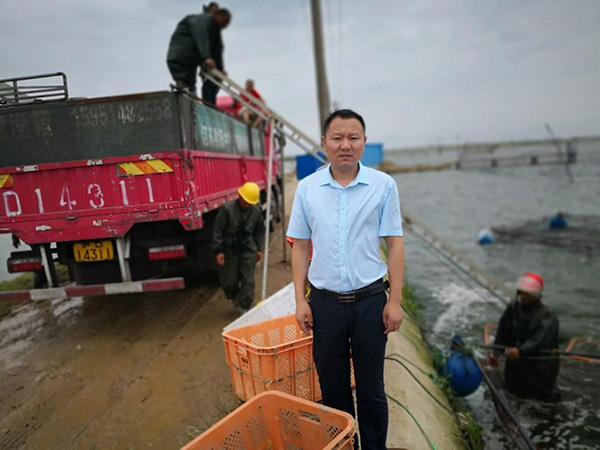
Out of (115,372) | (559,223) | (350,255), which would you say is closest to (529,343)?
(350,255)

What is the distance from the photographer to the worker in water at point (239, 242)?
178 inches

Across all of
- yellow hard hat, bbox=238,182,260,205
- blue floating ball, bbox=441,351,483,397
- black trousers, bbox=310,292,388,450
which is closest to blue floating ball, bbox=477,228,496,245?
blue floating ball, bbox=441,351,483,397

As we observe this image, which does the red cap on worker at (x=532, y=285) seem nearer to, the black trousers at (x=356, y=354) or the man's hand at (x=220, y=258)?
the black trousers at (x=356, y=354)

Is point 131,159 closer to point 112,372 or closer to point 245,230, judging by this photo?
point 245,230

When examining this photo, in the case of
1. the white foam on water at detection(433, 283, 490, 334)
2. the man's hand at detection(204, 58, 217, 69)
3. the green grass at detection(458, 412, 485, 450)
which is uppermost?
the man's hand at detection(204, 58, 217, 69)

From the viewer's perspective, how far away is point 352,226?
78.0 inches

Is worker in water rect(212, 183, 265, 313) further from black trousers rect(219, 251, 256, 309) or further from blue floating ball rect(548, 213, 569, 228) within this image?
blue floating ball rect(548, 213, 569, 228)

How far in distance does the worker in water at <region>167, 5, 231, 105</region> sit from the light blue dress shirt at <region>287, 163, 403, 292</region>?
16.4 feet

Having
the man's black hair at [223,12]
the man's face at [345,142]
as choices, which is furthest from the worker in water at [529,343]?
the man's black hair at [223,12]

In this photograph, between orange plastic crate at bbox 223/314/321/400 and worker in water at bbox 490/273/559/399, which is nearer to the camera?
orange plastic crate at bbox 223/314/321/400

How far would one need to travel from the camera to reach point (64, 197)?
4.07m

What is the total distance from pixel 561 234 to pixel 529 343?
12.6m

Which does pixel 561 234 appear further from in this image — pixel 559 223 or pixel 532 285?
pixel 532 285

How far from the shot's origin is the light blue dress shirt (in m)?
1.99
